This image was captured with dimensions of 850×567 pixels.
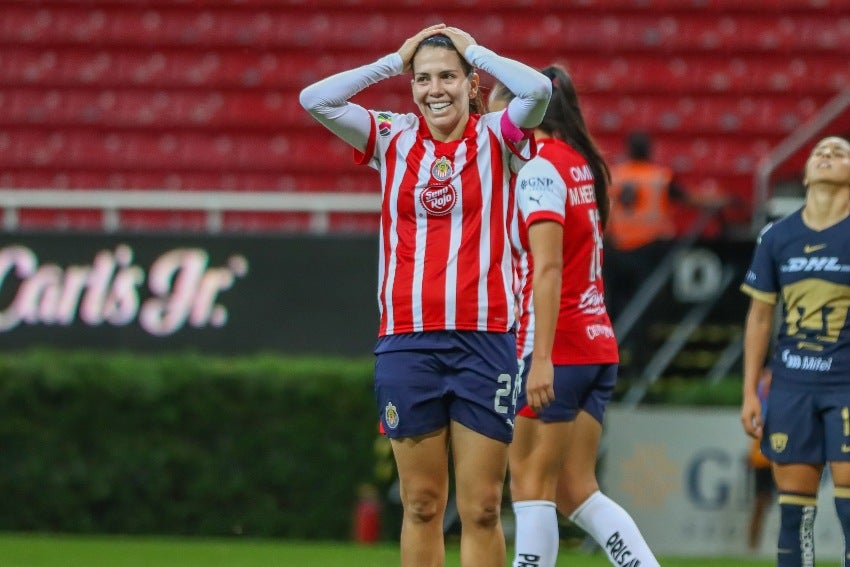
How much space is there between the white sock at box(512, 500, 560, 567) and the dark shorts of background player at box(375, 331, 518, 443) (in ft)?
2.48

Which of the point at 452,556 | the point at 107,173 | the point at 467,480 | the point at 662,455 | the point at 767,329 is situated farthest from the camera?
the point at 107,173

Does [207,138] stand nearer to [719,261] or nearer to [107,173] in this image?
[107,173]

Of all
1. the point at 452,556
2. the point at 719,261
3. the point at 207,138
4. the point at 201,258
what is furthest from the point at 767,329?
the point at 207,138

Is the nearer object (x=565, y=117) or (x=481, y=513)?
(x=481, y=513)

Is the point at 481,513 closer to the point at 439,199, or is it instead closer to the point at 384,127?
the point at 439,199

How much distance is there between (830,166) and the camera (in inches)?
254

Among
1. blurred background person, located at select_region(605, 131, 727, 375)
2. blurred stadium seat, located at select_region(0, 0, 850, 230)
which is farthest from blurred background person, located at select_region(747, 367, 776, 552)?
blurred stadium seat, located at select_region(0, 0, 850, 230)

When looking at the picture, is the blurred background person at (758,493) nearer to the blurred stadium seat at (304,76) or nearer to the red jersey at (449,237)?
the blurred stadium seat at (304,76)

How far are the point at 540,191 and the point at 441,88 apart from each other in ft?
A: 2.17

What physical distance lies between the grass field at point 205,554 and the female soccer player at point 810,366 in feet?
9.59

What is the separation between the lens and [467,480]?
5.00 meters

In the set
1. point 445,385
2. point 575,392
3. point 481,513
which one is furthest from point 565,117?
point 481,513

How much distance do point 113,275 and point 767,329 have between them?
5764 mm

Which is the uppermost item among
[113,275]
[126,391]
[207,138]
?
[207,138]
